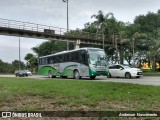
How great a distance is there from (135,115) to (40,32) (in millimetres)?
37776

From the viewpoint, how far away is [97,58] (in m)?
28.0

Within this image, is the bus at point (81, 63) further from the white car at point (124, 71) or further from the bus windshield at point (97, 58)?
the white car at point (124, 71)

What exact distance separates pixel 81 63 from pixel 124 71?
5439mm

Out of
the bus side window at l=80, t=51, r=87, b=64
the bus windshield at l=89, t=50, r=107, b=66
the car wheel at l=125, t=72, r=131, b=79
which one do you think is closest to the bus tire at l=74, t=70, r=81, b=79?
the bus side window at l=80, t=51, r=87, b=64

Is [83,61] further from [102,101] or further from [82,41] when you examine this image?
[82,41]

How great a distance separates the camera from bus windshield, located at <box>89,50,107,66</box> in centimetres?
2764

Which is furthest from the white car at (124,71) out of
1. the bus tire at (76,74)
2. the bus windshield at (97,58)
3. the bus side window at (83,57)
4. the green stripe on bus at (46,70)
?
the green stripe on bus at (46,70)

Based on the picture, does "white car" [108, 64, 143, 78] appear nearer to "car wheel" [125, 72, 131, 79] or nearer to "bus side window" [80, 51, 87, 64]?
"car wheel" [125, 72, 131, 79]

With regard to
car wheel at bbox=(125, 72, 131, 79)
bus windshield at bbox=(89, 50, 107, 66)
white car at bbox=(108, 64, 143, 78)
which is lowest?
car wheel at bbox=(125, 72, 131, 79)

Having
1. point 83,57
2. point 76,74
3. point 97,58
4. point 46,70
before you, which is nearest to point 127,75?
point 97,58

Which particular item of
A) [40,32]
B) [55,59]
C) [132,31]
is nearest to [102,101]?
[55,59]

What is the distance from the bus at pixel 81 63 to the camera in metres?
27.6

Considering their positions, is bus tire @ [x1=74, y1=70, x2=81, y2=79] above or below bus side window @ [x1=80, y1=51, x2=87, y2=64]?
below

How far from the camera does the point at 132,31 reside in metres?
63.9
